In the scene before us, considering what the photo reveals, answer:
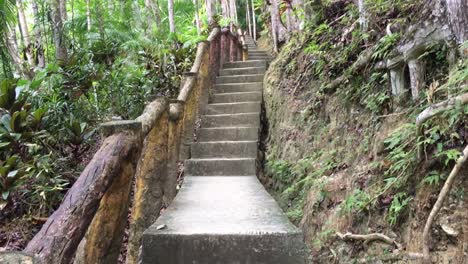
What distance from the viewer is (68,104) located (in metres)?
4.99

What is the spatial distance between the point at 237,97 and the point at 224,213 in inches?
157

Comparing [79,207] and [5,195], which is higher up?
[79,207]

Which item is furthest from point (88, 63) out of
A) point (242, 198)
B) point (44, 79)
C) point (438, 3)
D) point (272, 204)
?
point (438, 3)

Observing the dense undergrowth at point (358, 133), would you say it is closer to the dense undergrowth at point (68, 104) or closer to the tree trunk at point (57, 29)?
the dense undergrowth at point (68, 104)

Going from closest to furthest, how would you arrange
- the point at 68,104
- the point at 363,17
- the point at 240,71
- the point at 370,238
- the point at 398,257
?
the point at 398,257, the point at 370,238, the point at 363,17, the point at 68,104, the point at 240,71

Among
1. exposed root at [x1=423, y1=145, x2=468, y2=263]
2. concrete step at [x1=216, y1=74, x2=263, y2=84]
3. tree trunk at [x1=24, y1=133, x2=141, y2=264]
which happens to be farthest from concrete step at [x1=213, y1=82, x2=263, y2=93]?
exposed root at [x1=423, y1=145, x2=468, y2=263]

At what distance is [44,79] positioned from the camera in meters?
5.25

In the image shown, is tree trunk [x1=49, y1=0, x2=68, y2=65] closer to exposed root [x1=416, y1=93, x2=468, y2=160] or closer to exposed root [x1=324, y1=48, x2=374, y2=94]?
exposed root [x1=324, y1=48, x2=374, y2=94]

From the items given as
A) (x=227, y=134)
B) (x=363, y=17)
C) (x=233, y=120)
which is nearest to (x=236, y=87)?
(x=233, y=120)

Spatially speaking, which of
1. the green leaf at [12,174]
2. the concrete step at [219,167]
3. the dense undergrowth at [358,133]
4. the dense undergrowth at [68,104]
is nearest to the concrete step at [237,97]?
the dense undergrowth at [68,104]

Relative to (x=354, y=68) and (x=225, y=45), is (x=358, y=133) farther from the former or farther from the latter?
(x=225, y=45)

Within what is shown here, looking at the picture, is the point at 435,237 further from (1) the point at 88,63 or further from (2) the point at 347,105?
(1) the point at 88,63

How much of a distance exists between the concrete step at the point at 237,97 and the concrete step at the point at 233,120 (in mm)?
770

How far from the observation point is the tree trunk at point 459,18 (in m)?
2.45
